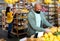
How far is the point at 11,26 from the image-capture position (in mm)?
7539

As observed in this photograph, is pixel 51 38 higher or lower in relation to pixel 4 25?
higher

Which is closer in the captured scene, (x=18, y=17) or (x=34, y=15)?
(x=34, y=15)

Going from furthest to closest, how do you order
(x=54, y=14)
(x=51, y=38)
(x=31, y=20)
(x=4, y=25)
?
(x=54, y=14)
(x=4, y=25)
(x=31, y=20)
(x=51, y=38)

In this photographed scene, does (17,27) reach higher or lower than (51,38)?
lower

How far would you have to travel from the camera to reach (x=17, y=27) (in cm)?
720

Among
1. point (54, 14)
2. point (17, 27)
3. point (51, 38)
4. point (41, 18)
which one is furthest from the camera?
point (54, 14)

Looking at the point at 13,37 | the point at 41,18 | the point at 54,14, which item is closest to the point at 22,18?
the point at 13,37

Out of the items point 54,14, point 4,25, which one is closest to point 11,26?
point 4,25

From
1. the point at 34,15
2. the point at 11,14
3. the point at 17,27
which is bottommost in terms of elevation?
the point at 17,27

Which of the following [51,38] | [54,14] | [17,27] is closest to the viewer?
[51,38]

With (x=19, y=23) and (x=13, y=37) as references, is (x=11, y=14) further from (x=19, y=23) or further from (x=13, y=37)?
(x=13, y=37)

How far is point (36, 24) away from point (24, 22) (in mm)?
3932

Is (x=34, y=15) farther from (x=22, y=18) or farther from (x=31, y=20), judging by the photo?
(x=22, y=18)

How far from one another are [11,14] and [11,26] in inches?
22.3
